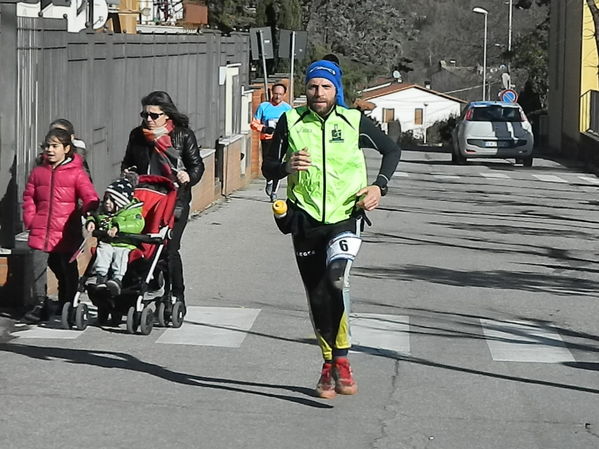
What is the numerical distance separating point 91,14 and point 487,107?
1744cm

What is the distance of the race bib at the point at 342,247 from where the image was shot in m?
7.22

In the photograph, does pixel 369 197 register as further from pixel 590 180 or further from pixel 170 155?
pixel 590 180

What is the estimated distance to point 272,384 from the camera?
25.7ft

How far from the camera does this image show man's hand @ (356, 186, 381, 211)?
23.5 feet

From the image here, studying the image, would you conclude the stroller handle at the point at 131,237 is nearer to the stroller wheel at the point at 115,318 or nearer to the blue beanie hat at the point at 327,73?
the stroller wheel at the point at 115,318

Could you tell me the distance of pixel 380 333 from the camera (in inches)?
384

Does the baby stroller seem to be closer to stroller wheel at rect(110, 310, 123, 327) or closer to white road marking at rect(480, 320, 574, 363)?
stroller wheel at rect(110, 310, 123, 327)

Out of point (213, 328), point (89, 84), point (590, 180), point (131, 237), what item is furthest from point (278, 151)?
point (590, 180)

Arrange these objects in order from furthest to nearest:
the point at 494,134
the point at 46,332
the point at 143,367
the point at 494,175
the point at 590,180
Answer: the point at 494,134
the point at 494,175
the point at 590,180
the point at 46,332
the point at 143,367

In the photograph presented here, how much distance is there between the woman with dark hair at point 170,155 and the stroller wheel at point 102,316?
18.0 inches

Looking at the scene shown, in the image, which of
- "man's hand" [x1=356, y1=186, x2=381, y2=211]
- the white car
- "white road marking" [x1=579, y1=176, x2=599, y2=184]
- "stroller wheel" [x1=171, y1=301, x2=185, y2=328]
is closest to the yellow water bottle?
"man's hand" [x1=356, y1=186, x2=381, y2=211]

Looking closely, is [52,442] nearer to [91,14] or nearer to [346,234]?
[346,234]

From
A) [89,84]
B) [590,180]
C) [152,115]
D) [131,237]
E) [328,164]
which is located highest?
[89,84]

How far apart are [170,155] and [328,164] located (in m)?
2.57
